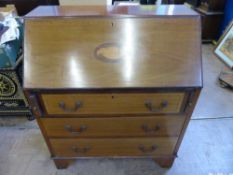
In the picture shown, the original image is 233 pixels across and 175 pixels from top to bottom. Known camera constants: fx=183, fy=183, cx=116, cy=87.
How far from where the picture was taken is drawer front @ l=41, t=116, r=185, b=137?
39.2 inches

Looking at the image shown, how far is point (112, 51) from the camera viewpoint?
0.87 metres

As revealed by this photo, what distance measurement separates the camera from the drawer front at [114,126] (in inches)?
39.2

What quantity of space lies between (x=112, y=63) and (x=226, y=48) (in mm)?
2387

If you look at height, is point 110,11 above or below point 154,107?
above

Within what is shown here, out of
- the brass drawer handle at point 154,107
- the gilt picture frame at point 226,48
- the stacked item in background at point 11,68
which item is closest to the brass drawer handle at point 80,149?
the brass drawer handle at point 154,107

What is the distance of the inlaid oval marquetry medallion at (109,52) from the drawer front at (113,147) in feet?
1.73

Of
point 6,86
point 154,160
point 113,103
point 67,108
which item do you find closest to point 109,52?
point 113,103

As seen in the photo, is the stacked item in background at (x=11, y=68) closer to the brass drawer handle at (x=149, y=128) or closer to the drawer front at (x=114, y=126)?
the drawer front at (x=114, y=126)

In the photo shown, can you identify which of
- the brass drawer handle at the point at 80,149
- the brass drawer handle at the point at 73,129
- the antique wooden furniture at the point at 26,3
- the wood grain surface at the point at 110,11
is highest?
the wood grain surface at the point at 110,11

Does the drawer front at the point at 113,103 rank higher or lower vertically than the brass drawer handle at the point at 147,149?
higher

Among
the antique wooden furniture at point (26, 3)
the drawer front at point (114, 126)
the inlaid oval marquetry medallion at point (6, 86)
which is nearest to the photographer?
the drawer front at point (114, 126)

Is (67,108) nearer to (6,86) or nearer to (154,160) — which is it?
(154,160)

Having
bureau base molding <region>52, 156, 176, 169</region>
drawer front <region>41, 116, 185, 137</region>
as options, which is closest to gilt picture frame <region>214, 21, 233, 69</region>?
bureau base molding <region>52, 156, 176, 169</region>

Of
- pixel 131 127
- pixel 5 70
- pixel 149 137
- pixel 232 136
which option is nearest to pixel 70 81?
pixel 131 127
